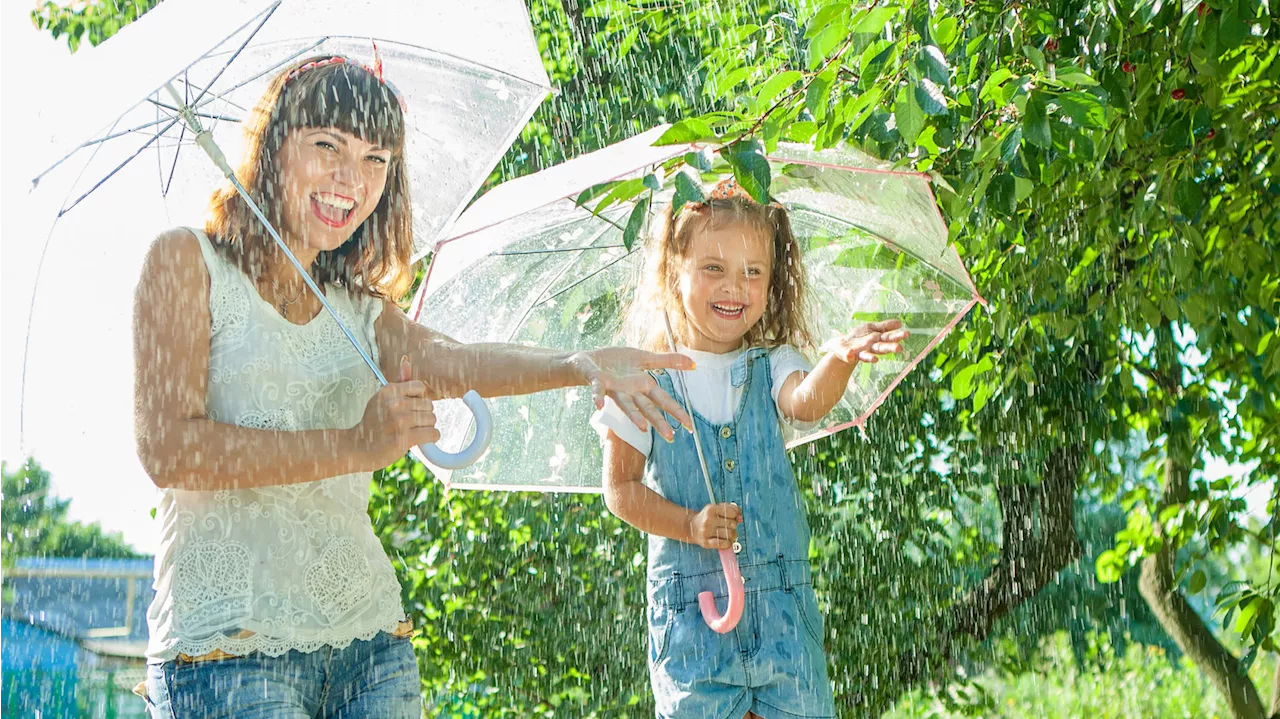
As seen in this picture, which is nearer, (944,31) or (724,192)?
(944,31)

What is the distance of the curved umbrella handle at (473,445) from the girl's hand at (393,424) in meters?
0.08

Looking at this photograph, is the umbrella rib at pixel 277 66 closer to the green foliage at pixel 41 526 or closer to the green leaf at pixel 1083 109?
the green leaf at pixel 1083 109

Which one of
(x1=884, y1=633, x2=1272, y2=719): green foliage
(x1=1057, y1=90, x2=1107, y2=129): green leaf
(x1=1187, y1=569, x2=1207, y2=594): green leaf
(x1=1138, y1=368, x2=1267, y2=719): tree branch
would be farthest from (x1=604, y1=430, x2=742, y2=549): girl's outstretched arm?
(x1=884, y1=633, x2=1272, y2=719): green foliage

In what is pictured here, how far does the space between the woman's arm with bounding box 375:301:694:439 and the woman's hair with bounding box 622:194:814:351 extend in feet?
2.41

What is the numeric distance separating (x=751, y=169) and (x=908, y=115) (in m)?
0.29

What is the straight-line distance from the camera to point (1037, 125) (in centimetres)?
220

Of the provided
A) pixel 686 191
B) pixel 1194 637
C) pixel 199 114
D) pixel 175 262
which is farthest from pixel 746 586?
pixel 1194 637

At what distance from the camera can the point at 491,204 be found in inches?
108

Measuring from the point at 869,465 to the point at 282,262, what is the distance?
3.85 meters

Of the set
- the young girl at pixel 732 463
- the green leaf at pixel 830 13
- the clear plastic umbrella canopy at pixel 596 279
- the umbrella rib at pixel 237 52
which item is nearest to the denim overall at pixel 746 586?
the young girl at pixel 732 463

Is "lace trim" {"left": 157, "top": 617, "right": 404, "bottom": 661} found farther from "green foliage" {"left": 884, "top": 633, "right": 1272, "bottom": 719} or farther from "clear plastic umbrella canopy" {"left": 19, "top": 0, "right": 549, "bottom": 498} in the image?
"green foliage" {"left": 884, "top": 633, "right": 1272, "bottom": 719}

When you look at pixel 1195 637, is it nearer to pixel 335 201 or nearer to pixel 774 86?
pixel 774 86

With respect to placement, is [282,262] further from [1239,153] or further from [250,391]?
[1239,153]

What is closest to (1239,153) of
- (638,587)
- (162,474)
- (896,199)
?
(896,199)
